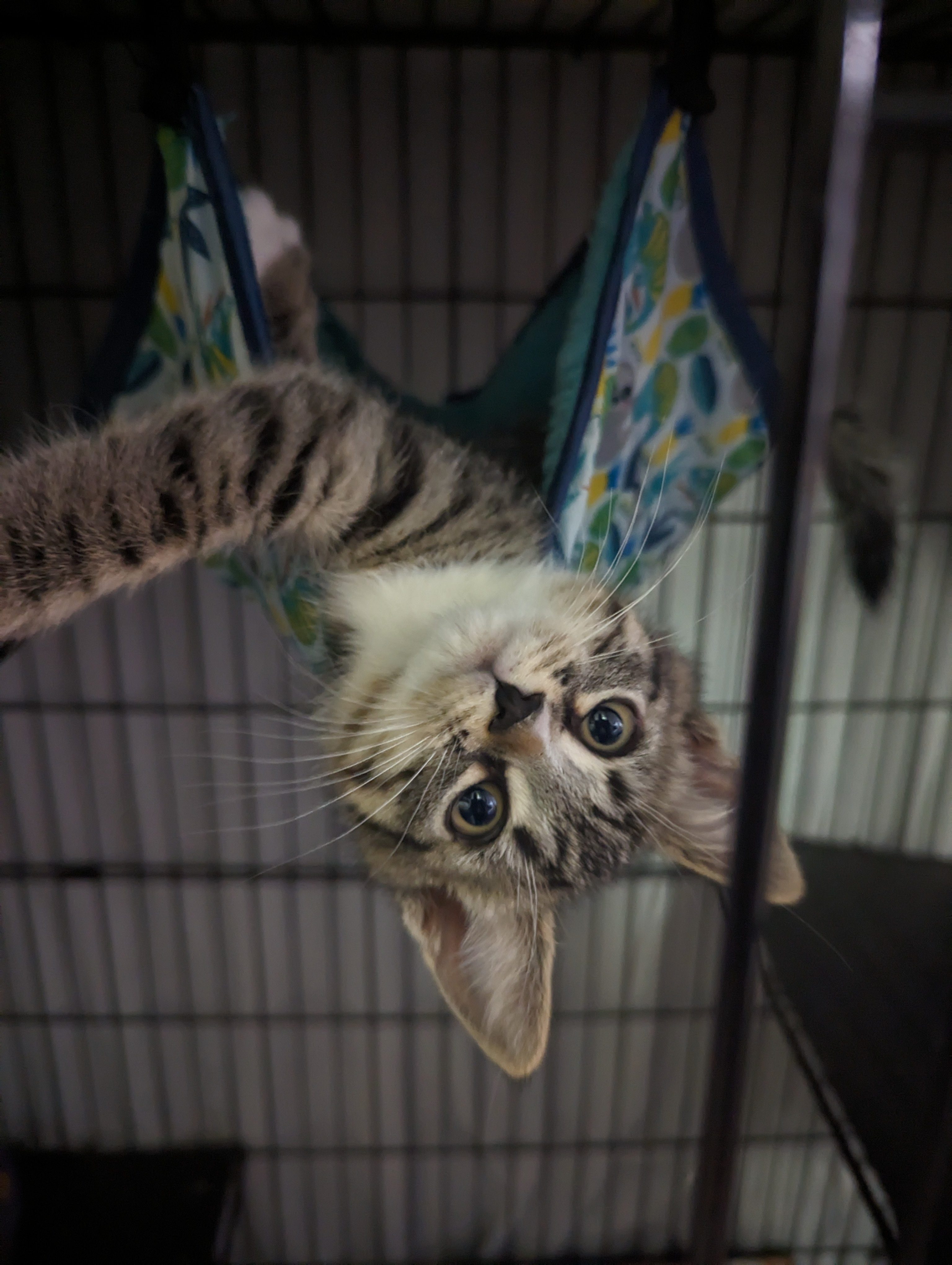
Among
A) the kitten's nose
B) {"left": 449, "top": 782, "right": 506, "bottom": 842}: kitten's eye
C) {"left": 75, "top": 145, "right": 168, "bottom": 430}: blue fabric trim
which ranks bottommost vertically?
{"left": 449, "top": 782, "right": 506, "bottom": 842}: kitten's eye

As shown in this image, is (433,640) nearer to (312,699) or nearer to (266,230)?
(312,699)

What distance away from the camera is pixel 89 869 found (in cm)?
121

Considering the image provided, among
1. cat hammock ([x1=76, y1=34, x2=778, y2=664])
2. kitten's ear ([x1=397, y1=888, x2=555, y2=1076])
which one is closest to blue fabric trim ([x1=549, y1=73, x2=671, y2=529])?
cat hammock ([x1=76, y1=34, x2=778, y2=664])

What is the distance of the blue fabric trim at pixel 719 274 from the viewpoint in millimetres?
678

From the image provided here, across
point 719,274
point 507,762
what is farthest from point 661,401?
point 507,762

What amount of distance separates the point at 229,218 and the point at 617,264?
32 cm

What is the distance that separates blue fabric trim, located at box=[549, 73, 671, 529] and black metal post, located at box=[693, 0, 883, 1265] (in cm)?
42

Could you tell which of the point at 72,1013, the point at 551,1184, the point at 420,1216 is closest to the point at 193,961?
the point at 72,1013

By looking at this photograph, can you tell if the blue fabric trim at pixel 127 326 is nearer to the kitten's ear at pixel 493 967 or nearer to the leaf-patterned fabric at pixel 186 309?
the leaf-patterned fabric at pixel 186 309

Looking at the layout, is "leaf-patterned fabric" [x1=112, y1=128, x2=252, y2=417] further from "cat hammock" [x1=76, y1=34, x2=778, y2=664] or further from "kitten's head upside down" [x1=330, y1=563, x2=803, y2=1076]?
"kitten's head upside down" [x1=330, y1=563, x2=803, y2=1076]

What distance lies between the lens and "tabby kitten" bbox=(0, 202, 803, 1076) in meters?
0.57

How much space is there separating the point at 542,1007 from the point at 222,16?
1082 millimetres

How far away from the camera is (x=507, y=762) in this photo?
69 centimetres

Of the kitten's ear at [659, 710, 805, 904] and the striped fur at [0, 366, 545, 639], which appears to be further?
the kitten's ear at [659, 710, 805, 904]
